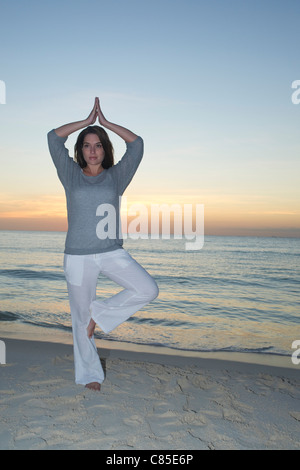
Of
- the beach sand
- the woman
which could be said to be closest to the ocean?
the beach sand

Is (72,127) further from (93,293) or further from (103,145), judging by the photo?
(93,293)

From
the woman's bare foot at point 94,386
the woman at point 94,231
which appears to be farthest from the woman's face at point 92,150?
the woman's bare foot at point 94,386

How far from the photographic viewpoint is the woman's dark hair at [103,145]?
339 cm

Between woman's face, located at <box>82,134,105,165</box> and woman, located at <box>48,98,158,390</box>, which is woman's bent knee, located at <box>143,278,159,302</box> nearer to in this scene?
woman, located at <box>48,98,158,390</box>

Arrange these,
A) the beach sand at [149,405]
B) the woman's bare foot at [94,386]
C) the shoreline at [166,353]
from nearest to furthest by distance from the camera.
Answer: the beach sand at [149,405] → the woman's bare foot at [94,386] → the shoreline at [166,353]

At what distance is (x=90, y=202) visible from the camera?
10.6ft

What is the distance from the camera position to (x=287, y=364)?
16.5ft

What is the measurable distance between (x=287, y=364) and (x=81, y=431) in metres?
3.37

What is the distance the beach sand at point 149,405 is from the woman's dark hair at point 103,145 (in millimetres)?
2170

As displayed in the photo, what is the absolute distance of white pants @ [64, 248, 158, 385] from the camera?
10.6 ft

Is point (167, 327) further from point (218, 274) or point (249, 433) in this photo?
point (218, 274)

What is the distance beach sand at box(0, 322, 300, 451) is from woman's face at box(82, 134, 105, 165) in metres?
2.17

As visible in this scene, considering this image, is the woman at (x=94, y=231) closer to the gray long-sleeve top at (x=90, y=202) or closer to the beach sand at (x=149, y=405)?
the gray long-sleeve top at (x=90, y=202)
